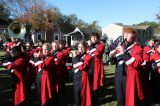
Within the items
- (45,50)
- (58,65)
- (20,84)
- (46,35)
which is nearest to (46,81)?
(20,84)

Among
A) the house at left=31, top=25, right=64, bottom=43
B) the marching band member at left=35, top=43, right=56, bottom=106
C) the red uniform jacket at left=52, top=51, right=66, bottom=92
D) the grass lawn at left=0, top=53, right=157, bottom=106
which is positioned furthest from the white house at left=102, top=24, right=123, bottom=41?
the marching band member at left=35, top=43, right=56, bottom=106

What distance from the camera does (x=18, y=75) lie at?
9234mm

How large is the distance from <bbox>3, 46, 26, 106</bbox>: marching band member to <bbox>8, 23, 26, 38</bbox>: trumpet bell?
11.7ft

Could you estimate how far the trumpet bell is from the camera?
12750 millimetres

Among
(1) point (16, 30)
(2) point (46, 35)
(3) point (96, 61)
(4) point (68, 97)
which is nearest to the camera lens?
(3) point (96, 61)

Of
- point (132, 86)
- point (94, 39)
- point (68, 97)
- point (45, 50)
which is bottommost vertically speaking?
point (68, 97)

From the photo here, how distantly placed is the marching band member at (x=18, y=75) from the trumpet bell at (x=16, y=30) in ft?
11.7

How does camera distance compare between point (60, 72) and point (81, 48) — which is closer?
point (81, 48)

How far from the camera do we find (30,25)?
2766 inches

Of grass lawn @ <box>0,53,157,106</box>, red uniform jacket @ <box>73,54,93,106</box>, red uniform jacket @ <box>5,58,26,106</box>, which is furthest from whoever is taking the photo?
grass lawn @ <box>0,53,157,106</box>

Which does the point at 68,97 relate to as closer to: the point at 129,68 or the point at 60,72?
the point at 60,72

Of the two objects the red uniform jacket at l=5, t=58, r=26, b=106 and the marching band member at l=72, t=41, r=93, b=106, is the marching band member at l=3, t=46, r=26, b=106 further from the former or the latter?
the marching band member at l=72, t=41, r=93, b=106

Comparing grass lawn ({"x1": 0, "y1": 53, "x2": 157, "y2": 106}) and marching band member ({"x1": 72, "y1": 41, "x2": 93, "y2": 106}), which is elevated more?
marching band member ({"x1": 72, "y1": 41, "x2": 93, "y2": 106})

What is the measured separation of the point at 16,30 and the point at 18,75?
4340 mm
